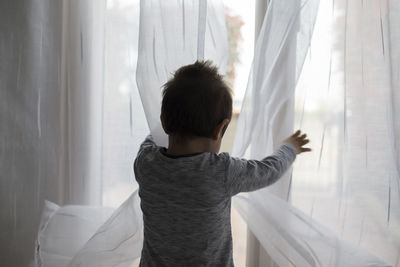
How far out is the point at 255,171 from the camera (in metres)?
0.75

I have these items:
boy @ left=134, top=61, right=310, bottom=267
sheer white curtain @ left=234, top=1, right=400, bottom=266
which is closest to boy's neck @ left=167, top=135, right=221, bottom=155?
boy @ left=134, top=61, right=310, bottom=267

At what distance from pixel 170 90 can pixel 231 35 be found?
28cm

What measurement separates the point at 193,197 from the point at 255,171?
0.43ft

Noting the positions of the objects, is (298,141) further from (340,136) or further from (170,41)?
(170,41)

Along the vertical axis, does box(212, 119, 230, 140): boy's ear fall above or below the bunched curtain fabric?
below

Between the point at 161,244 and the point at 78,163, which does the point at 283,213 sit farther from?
the point at 78,163

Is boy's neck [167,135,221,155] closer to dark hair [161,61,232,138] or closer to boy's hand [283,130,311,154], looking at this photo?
dark hair [161,61,232,138]

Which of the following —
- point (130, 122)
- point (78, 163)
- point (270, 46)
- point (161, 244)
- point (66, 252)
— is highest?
point (270, 46)

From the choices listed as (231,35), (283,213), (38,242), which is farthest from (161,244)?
(231,35)

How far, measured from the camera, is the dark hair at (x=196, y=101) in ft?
2.35

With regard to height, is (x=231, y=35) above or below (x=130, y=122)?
above

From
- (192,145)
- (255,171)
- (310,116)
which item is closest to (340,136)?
(310,116)

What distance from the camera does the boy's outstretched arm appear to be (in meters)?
0.74

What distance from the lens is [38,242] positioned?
976 mm
